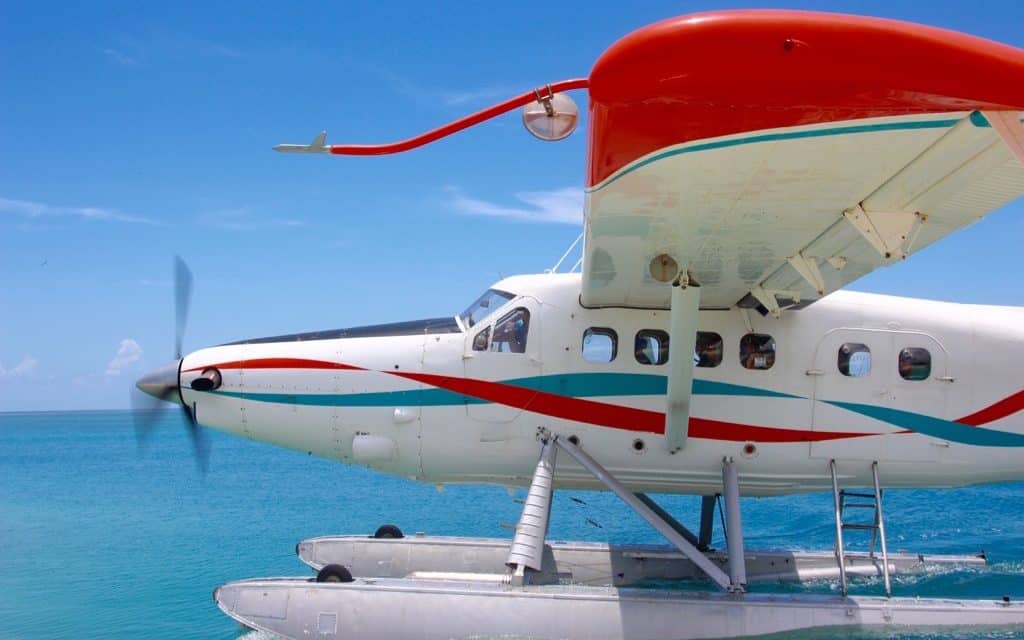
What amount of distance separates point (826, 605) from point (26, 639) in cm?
891

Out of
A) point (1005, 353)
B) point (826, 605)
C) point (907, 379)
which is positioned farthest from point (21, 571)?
point (1005, 353)

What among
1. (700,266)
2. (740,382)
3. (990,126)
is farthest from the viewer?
(740,382)

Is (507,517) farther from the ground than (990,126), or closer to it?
closer to it

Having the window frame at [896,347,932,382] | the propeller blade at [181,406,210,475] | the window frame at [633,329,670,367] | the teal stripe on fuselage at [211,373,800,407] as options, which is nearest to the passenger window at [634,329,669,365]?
the window frame at [633,329,670,367]

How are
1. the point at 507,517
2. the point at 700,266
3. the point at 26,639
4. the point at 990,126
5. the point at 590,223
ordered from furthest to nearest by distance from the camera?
the point at 507,517 < the point at 26,639 < the point at 700,266 < the point at 590,223 < the point at 990,126

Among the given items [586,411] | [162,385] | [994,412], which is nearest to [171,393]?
[162,385]

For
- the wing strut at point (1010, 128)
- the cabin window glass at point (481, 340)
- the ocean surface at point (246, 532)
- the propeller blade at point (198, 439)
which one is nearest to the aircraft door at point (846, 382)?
the ocean surface at point (246, 532)

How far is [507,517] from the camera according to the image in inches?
760

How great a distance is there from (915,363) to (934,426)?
0.67 metres

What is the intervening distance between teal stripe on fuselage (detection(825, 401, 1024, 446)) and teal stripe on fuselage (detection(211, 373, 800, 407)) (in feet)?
2.46

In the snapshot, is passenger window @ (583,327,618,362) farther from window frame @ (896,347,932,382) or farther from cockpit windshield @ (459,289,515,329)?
window frame @ (896,347,932,382)

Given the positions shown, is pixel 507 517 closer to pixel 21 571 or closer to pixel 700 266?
pixel 21 571

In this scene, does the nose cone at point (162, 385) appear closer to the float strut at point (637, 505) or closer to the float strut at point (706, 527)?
the float strut at point (637, 505)

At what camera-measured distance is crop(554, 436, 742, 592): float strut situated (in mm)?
7984
